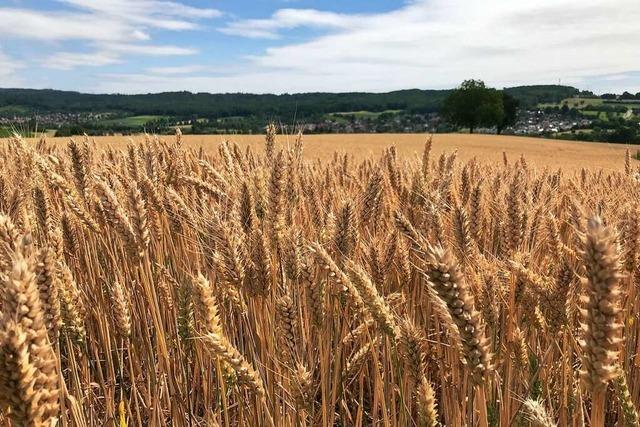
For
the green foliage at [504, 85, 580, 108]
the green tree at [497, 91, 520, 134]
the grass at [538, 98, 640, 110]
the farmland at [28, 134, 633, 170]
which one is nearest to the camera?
the farmland at [28, 134, 633, 170]

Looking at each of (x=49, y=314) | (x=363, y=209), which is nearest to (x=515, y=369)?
(x=363, y=209)

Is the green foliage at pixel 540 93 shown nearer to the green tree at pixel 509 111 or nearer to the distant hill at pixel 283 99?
the distant hill at pixel 283 99

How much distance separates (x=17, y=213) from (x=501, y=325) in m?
2.22

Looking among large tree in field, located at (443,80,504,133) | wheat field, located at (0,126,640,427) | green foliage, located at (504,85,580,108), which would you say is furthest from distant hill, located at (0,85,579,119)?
wheat field, located at (0,126,640,427)

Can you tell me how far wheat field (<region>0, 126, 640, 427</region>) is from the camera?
99 cm

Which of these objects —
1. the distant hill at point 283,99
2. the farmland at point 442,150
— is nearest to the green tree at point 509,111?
the distant hill at point 283,99

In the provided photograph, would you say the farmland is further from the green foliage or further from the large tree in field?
the green foliage

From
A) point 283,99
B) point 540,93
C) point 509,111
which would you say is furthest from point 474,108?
point 540,93

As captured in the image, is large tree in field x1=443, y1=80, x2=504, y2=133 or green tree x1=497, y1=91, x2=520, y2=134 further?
green tree x1=497, y1=91, x2=520, y2=134

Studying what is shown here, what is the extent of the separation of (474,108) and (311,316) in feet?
260

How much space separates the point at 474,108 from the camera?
76062 millimetres

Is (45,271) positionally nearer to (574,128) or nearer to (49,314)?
(49,314)

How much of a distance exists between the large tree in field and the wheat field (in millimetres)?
76420

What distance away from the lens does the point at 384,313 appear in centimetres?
146
